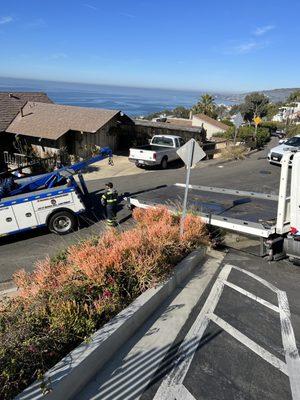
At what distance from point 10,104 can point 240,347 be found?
2948 centimetres

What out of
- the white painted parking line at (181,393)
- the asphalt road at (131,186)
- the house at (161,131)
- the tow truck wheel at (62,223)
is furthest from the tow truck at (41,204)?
the house at (161,131)

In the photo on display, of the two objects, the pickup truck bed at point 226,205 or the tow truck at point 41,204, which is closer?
the pickup truck bed at point 226,205

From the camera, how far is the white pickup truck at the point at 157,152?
912 inches

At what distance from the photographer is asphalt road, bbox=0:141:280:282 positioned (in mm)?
10586

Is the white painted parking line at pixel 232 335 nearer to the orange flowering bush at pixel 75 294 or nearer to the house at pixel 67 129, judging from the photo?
the orange flowering bush at pixel 75 294

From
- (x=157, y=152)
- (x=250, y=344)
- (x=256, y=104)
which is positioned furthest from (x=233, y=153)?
(x=256, y=104)

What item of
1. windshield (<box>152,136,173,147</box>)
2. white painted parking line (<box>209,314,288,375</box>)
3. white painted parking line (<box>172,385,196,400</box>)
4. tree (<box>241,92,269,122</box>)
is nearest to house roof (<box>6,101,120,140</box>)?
windshield (<box>152,136,173,147</box>)

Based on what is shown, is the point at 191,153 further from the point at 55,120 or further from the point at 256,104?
the point at 256,104

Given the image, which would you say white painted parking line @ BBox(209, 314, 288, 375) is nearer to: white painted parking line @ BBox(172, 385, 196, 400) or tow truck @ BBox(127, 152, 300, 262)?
white painted parking line @ BBox(172, 385, 196, 400)

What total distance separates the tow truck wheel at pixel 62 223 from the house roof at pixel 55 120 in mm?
13990

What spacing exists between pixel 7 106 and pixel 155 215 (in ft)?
79.7

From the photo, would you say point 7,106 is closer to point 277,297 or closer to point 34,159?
point 34,159

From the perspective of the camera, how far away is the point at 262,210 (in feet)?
34.6

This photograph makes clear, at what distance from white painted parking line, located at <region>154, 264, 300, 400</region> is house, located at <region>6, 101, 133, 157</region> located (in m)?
19.7
